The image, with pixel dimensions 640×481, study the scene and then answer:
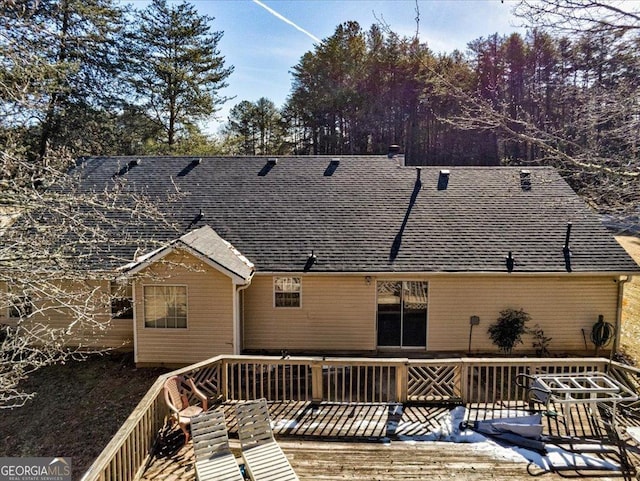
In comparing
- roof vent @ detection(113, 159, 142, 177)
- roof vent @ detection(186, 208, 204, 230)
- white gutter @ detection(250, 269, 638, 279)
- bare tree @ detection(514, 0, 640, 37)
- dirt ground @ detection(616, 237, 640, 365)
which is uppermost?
bare tree @ detection(514, 0, 640, 37)

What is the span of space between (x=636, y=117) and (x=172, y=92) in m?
24.7

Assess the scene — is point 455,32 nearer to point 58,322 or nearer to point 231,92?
point 58,322

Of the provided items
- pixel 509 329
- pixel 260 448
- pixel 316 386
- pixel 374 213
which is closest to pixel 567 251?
pixel 509 329

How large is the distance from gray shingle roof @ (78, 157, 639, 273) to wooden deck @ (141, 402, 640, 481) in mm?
4190

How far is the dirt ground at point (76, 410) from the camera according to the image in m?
6.85

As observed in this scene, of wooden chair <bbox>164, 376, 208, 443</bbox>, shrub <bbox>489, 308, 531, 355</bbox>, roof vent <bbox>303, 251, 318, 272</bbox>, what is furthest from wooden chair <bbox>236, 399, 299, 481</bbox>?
shrub <bbox>489, 308, 531, 355</bbox>

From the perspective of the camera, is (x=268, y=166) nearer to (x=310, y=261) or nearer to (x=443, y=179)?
(x=310, y=261)

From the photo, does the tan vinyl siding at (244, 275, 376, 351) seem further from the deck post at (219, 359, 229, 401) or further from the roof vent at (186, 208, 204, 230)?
the deck post at (219, 359, 229, 401)

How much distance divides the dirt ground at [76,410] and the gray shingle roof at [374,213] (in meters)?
3.63

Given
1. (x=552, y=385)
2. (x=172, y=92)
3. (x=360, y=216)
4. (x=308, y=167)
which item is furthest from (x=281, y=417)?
(x=172, y=92)

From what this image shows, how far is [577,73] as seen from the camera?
6.90 meters

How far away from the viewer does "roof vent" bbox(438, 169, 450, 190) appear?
13.3m

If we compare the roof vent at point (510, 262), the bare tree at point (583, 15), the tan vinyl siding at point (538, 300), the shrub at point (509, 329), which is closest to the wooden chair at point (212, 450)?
the tan vinyl siding at point (538, 300)

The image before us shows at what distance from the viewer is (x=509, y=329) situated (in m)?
10.1
